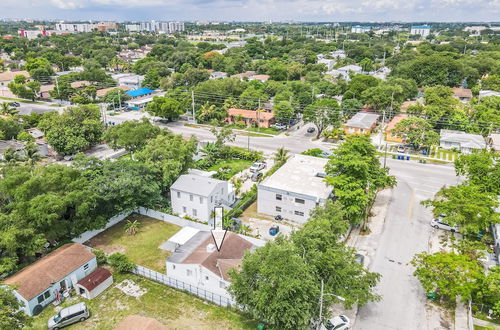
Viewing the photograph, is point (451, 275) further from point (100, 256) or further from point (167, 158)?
point (167, 158)

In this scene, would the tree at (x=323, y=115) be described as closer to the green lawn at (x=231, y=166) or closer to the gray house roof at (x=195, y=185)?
the green lawn at (x=231, y=166)

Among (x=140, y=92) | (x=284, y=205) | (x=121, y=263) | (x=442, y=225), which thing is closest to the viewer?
(x=121, y=263)

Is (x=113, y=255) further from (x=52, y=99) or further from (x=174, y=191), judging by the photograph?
(x=52, y=99)

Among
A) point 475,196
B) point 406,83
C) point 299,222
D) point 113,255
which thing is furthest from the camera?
point 406,83

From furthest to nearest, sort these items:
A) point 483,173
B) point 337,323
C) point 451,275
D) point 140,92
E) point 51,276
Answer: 1. point 140,92
2. point 483,173
3. point 51,276
4. point 451,275
5. point 337,323

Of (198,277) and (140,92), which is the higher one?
(140,92)

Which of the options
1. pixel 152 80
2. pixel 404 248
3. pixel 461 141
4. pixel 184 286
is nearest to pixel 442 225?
pixel 404 248

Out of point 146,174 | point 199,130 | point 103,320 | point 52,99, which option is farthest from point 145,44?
point 103,320

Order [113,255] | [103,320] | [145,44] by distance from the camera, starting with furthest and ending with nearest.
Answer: [145,44]
[113,255]
[103,320]
